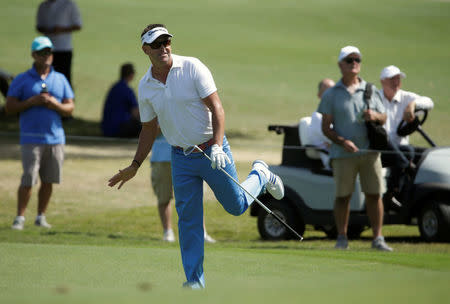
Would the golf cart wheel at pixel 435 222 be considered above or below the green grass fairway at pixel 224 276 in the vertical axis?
below

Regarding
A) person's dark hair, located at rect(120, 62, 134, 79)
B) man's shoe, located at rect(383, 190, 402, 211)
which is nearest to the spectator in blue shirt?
person's dark hair, located at rect(120, 62, 134, 79)

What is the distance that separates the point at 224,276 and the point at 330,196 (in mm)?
4423

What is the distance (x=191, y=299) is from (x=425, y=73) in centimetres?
2743

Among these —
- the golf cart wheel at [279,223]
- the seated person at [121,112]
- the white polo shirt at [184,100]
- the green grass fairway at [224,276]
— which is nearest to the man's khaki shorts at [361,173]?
the green grass fairway at [224,276]

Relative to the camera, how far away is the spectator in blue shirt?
1064 cm

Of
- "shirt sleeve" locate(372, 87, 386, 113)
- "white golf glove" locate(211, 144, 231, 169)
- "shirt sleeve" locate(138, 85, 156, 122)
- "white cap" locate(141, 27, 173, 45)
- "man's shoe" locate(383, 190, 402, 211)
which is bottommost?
"man's shoe" locate(383, 190, 402, 211)

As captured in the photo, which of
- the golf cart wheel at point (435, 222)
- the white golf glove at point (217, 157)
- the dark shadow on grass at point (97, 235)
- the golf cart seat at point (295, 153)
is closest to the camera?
the white golf glove at point (217, 157)

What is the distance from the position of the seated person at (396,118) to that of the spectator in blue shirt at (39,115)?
12.2 feet

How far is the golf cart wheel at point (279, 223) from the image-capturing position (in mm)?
10805

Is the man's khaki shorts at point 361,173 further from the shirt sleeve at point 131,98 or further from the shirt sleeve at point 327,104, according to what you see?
the shirt sleeve at point 131,98

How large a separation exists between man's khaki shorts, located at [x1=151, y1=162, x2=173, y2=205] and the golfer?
380cm

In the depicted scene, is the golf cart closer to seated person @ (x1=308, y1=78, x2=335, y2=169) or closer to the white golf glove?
seated person @ (x1=308, y1=78, x2=335, y2=169)

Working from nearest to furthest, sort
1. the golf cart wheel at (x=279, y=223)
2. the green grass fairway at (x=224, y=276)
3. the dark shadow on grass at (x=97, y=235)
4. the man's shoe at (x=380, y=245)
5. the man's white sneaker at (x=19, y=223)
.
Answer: the green grass fairway at (x=224, y=276), the man's shoe at (x=380, y=245), the dark shadow on grass at (x=97, y=235), the man's white sneaker at (x=19, y=223), the golf cart wheel at (x=279, y=223)

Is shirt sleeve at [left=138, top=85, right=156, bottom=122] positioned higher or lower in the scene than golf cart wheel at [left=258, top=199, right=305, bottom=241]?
higher
